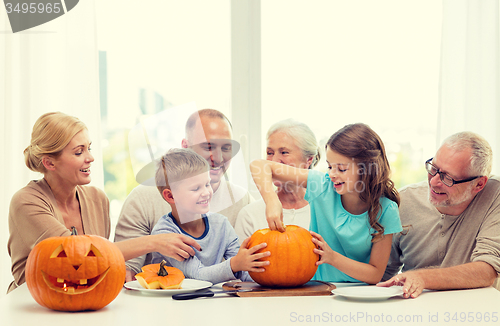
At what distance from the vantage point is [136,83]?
2.56m

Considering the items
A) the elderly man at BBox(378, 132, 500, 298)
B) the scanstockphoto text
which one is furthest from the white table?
the elderly man at BBox(378, 132, 500, 298)

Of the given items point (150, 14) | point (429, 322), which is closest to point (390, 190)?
point (429, 322)

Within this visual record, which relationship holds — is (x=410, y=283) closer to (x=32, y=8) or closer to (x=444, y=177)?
(x=444, y=177)

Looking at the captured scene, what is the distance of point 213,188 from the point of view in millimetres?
1984

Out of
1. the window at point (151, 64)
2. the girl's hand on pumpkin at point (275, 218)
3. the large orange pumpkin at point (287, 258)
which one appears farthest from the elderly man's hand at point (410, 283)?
the window at point (151, 64)

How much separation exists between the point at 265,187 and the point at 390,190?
455mm

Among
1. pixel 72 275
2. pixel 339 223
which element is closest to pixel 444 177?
pixel 339 223

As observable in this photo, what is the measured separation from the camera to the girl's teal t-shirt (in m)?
1.52

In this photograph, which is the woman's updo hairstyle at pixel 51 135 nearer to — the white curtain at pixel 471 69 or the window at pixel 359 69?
the window at pixel 359 69

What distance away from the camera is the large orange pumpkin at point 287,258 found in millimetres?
1263

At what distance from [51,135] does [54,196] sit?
248 millimetres

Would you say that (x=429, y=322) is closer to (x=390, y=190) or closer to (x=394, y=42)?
(x=390, y=190)

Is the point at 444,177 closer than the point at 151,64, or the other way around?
the point at 444,177

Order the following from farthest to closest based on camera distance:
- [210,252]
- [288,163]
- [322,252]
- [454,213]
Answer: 1. [288,163]
2. [454,213]
3. [210,252]
4. [322,252]
